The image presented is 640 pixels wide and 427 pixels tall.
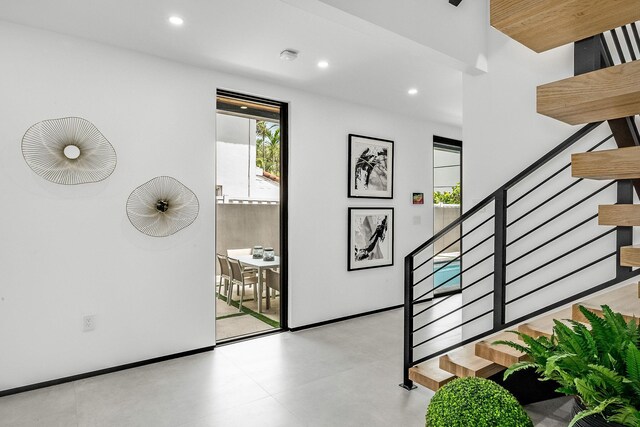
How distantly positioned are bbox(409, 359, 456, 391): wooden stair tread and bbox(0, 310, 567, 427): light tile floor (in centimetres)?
21

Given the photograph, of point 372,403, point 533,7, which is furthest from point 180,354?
point 533,7

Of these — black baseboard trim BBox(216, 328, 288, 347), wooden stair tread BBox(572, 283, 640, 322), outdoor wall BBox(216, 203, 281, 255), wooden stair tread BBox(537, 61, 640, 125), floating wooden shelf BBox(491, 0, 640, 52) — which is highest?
floating wooden shelf BBox(491, 0, 640, 52)

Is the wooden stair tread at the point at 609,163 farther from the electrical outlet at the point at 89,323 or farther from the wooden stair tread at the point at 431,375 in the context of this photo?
the electrical outlet at the point at 89,323

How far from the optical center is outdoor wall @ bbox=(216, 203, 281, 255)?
409 centimetres

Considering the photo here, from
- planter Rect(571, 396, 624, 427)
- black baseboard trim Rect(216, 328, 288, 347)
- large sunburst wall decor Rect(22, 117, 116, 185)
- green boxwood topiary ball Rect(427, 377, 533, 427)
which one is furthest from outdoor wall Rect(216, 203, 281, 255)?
planter Rect(571, 396, 624, 427)

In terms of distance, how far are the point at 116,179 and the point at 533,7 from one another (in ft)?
10.3

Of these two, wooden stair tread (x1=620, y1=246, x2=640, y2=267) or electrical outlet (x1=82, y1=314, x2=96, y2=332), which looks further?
electrical outlet (x1=82, y1=314, x2=96, y2=332)

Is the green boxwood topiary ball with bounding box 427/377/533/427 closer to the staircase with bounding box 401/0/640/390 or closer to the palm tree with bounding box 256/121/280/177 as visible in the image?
the staircase with bounding box 401/0/640/390

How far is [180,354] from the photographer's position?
3416 millimetres

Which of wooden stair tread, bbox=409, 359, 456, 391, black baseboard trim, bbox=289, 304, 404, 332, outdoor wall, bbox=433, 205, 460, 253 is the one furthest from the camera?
outdoor wall, bbox=433, 205, 460, 253

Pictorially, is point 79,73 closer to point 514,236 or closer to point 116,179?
point 116,179

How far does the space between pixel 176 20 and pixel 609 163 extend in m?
2.74

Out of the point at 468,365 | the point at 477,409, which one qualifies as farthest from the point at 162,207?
the point at 477,409

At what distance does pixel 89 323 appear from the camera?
3006mm
